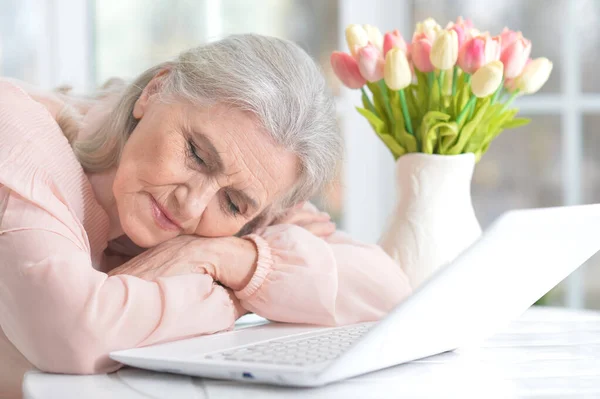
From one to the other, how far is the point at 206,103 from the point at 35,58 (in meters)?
2.33

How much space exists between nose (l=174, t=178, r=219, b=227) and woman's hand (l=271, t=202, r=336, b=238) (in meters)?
0.27

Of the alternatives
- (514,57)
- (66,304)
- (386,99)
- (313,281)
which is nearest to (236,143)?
(313,281)

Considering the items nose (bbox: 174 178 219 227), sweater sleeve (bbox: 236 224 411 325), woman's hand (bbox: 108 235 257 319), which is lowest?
sweater sleeve (bbox: 236 224 411 325)

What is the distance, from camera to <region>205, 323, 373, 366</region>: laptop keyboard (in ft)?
2.76

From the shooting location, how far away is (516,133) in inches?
128

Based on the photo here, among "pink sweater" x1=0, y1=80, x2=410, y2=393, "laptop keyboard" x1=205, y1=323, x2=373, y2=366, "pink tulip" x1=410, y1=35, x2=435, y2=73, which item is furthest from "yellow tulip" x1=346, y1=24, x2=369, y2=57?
"laptop keyboard" x1=205, y1=323, x2=373, y2=366

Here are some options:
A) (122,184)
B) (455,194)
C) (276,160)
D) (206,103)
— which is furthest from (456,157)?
(122,184)

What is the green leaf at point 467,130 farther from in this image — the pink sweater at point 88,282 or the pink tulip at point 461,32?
the pink sweater at point 88,282

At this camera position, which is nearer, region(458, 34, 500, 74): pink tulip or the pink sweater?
the pink sweater

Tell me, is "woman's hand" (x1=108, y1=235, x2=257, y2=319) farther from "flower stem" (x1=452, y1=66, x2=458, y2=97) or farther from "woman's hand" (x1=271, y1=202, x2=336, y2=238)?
"flower stem" (x1=452, y1=66, x2=458, y2=97)

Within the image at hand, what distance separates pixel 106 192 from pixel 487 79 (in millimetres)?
717

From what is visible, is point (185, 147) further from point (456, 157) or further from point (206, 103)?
point (456, 157)

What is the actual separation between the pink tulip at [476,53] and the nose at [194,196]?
1.85 feet

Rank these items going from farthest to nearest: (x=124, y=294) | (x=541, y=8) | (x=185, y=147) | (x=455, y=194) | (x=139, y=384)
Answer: (x=541, y=8) → (x=455, y=194) → (x=185, y=147) → (x=124, y=294) → (x=139, y=384)
